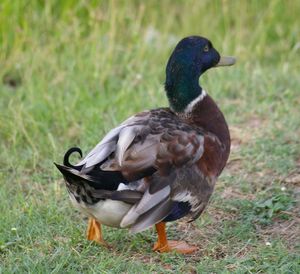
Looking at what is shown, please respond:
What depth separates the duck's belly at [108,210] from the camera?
3854mm

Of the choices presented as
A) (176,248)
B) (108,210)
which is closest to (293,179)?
(176,248)

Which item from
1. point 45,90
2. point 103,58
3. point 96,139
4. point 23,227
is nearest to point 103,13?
point 103,58

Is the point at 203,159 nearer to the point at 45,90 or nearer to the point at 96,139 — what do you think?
the point at 96,139

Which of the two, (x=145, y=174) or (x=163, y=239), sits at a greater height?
(x=145, y=174)

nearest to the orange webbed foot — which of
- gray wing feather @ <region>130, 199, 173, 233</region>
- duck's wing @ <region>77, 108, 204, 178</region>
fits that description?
gray wing feather @ <region>130, 199, 173, 233</region>

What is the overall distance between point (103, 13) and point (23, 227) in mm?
3365

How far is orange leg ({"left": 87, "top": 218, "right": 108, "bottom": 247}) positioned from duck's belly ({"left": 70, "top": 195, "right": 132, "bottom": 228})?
0.23m

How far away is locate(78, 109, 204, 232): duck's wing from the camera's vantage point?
388 centimetres

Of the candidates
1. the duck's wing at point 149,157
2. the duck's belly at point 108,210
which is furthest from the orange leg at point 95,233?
the duck's wing at point 149,157

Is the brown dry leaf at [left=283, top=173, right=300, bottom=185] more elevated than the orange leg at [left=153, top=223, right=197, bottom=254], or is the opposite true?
the orange leg at [left=153, top=223, right=197, bottom=254]

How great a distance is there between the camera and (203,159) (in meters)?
4.16

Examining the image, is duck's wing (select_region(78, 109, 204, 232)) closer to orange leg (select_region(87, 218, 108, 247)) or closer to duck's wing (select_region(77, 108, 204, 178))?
duck's wing (select_region(77, 108, 204, 178))

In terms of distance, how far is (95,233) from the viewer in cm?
418

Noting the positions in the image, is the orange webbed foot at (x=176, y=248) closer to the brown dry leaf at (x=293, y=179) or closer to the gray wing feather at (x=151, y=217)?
the gray wing feather at (x=151, y=217)
